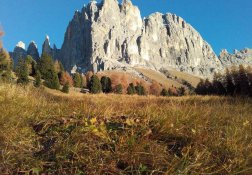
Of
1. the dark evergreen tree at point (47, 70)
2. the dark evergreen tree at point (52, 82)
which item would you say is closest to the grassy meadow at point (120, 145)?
the dark evergreen tree at point (52, 82)

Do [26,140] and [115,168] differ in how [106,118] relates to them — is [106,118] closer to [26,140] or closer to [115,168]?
[26,140]

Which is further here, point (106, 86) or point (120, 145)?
point (106, 86)

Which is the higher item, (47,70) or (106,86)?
(47,70)

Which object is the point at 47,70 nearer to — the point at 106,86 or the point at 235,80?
the point at 106,86

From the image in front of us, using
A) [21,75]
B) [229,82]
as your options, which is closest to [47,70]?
[229,82]

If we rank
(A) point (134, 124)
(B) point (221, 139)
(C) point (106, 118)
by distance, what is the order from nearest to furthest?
(B) point (221, 139) < (A) point (134, 124) < (C) point (106, 118)

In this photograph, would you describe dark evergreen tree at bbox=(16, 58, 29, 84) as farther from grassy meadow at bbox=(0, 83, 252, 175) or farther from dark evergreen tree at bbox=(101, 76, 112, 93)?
dark evergreen tree at bbox=(101, 76, 112, 93)

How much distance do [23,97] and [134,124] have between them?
3.43 metres

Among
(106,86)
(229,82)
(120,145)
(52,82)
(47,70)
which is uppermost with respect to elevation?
(47,70)

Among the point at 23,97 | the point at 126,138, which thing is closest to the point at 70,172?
the point at 126,138

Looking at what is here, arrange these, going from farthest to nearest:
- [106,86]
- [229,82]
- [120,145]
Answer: [106,86]
[229,82]
[120,145]

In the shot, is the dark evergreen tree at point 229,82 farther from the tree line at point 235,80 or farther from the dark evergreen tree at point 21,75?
the dark evergreen tree at point 21,75

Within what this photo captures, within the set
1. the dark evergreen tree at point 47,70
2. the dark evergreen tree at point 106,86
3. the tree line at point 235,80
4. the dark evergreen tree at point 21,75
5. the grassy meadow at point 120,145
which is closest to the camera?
the grassy meadow at point 120,145

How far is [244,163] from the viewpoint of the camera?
3725mm
